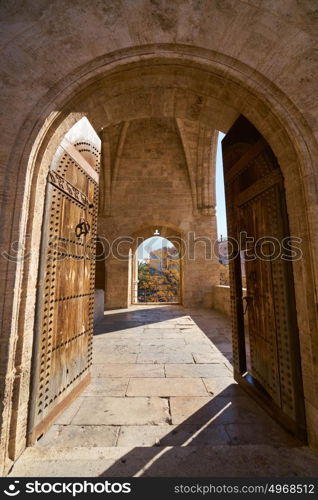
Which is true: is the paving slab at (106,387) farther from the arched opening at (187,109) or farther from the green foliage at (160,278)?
the green foliage at (160,278)

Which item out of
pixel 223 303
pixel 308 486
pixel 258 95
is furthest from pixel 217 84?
pixel 223 303

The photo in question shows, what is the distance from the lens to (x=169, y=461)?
1.45 metres

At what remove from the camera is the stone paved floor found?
1.40 meters

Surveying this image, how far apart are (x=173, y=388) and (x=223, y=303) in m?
5.95

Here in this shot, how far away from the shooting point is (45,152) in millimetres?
1830

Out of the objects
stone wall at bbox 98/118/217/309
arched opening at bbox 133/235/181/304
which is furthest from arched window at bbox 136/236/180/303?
stone wall at bbox 98/118/217/309

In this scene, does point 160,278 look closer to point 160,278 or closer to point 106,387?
point 160,278

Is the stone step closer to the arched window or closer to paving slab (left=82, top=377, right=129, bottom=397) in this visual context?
paving slab (left=82, top=377, right=129, bottom=397)

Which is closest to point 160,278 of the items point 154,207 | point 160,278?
point 160,278

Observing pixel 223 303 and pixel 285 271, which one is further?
pixel 223 303

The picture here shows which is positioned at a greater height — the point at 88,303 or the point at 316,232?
the point at 316,232

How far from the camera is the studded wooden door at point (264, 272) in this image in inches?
72.4

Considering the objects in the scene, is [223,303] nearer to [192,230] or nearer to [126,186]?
[192,230]

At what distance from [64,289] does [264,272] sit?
2.12 metres
